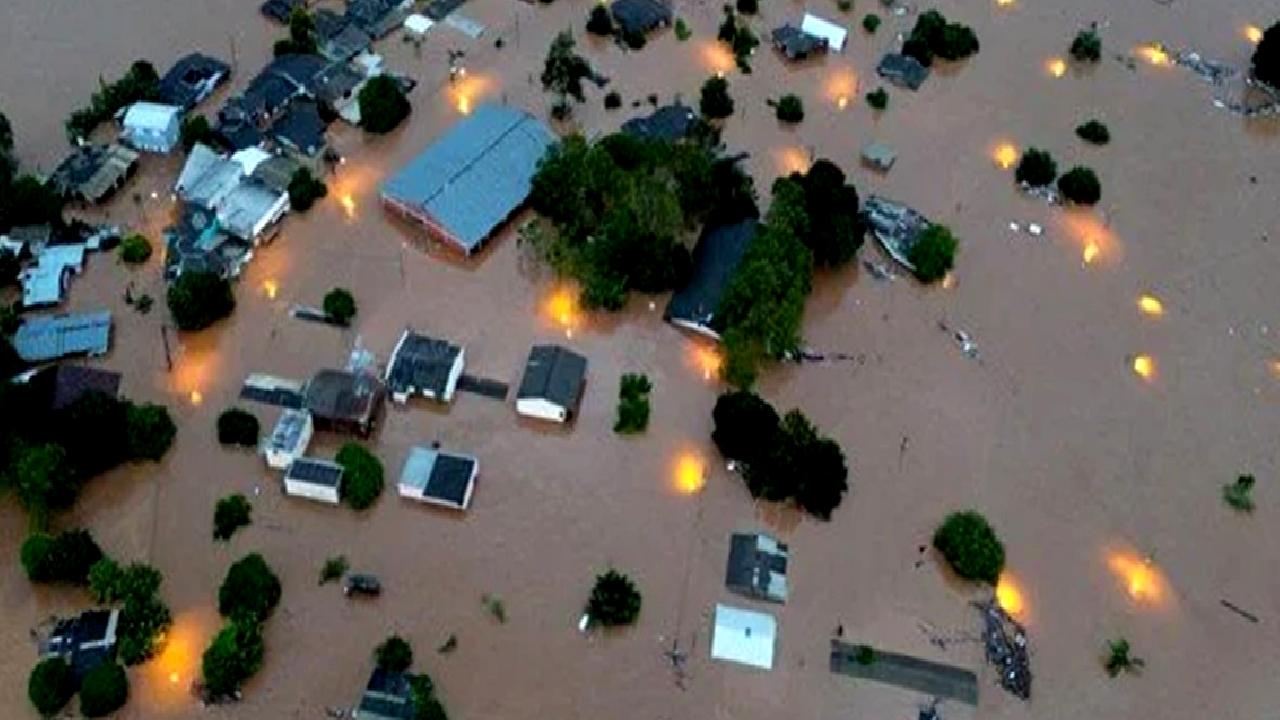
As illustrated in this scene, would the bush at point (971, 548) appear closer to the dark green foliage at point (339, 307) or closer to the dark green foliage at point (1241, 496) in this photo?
the dark green foliage at point (1241, 496)

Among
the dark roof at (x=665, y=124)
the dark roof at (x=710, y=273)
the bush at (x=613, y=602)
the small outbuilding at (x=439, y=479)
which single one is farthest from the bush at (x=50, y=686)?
the dark roof at (x=665, y=124)

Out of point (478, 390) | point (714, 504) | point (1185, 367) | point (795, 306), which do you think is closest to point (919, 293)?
point (795, 306)

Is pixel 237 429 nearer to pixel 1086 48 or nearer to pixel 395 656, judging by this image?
pixel 395 656

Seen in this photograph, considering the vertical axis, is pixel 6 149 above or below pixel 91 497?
above

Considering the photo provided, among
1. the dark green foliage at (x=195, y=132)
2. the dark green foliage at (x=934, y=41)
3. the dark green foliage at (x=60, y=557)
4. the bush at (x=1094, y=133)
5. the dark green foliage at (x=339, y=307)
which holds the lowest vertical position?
the dark green foliage at (x=60, y=557)

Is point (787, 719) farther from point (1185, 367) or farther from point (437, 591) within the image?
point (1185, 367)

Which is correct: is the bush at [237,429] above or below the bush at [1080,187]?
below
